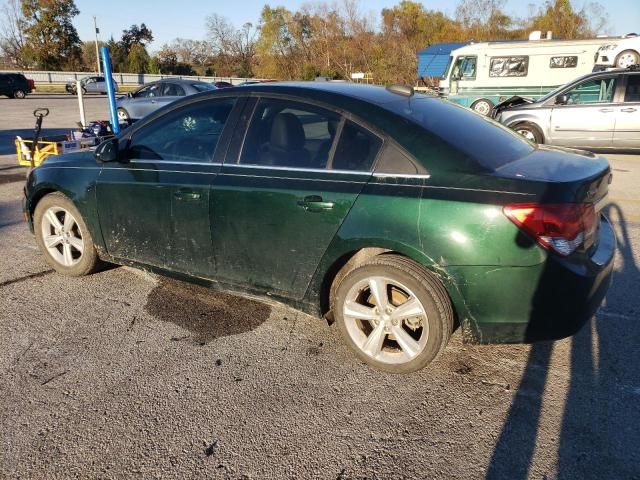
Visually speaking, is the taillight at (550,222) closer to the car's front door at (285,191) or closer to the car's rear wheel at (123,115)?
the car's front door at (285,191)

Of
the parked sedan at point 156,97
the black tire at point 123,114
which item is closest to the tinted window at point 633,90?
the parked sedan at point 156,97

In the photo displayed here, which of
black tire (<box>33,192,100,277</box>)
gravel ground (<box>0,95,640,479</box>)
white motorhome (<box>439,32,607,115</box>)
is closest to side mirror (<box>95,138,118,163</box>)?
black tire (<box>33,192,100,277</box>)

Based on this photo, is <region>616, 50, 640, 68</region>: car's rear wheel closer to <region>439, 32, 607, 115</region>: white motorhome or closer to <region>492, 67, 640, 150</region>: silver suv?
<region>439, 32, 607, 115</region>: white motorhome

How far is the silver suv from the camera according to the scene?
33.2 feet

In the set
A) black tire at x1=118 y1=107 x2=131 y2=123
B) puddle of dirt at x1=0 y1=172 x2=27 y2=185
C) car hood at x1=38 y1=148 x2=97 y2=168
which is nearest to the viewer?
car hood at x1=38 y1=148 x2=97 y2=168

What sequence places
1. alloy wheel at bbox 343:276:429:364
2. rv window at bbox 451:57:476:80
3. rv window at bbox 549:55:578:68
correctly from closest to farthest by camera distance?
alloy wheel at bbox 343:276:429:364 → rv window at bbox 549:55:578:68 → rv window at bbox 451:57:476:80

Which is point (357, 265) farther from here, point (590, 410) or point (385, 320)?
point (590, 410)

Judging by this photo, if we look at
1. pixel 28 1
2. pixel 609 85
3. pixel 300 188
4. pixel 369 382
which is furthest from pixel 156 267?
pixel 28 1

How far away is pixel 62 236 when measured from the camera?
13.9ft

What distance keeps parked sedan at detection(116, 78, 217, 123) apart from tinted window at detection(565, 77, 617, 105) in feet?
32.7

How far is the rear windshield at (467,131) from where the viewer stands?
9.27ft

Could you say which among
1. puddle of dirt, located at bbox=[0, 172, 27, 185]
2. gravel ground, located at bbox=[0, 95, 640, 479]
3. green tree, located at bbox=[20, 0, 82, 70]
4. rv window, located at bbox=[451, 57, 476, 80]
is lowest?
gravel ground, located at bbox=[0, 95, 640, 479]

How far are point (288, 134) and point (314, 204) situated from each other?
616mm

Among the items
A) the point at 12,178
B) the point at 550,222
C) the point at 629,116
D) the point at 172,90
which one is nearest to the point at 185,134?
the point at 550,222
